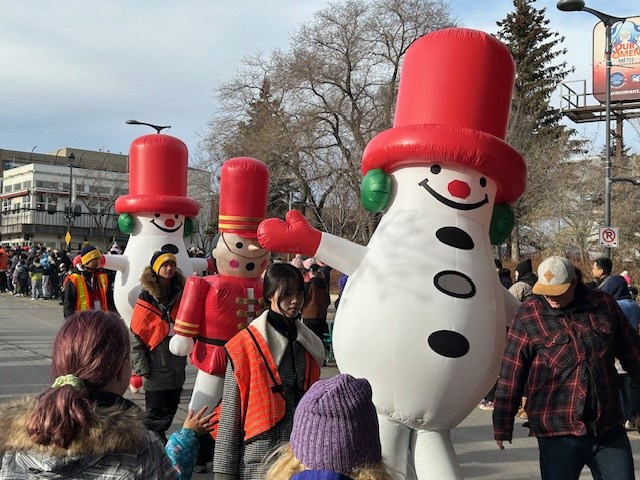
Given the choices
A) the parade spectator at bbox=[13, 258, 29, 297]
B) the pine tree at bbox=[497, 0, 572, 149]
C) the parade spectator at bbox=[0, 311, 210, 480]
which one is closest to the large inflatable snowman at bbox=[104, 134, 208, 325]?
the parade spectator at bbox=[0, 311, 210, 480]

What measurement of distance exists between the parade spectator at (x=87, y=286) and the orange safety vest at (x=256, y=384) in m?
5.22

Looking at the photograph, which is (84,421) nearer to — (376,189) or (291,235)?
(291,235)

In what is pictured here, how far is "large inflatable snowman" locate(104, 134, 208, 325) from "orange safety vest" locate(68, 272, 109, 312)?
16 centimetres

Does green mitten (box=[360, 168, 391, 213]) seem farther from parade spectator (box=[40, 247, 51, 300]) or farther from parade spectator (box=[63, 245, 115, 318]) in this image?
parade spectator (box=[40, 247, 51, 300])

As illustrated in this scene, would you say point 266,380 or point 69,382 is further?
point 266,380

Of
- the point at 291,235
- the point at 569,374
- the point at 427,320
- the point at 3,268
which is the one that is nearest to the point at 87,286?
the point at 291,235

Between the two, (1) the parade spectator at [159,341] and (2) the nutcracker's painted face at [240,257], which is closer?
(1) the parade spectator at [159,341]

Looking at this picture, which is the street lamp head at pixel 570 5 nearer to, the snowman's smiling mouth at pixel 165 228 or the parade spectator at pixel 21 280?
the snowman's smiling mouth at pixel 165 228

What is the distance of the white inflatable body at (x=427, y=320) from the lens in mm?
4016

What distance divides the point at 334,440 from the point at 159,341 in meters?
3.86

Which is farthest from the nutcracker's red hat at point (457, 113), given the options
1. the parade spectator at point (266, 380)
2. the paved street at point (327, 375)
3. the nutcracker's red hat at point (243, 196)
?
the paved street at point (327, 375)

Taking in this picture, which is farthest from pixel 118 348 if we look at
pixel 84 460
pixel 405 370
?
pixel 405 370

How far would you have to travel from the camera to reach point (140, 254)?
840 centimetres

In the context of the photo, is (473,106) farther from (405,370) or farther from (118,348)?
(118,348)
